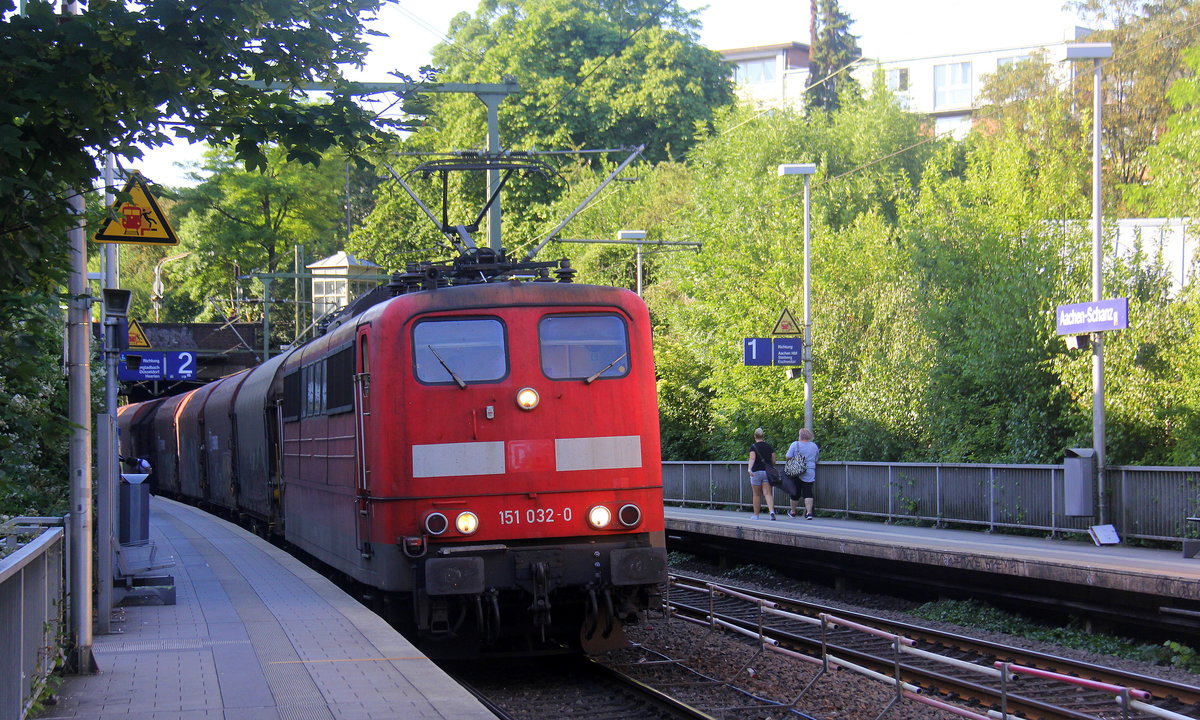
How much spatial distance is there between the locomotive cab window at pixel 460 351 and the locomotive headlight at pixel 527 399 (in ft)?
0.82

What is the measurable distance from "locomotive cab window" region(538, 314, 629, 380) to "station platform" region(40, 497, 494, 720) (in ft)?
8.88

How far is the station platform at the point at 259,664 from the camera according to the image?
786 cm

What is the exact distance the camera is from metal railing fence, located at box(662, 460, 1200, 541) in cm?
1712

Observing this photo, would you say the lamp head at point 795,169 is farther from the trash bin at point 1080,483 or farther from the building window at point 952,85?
the building window at point 952,85

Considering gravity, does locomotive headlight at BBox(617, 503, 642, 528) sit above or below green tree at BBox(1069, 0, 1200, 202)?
below

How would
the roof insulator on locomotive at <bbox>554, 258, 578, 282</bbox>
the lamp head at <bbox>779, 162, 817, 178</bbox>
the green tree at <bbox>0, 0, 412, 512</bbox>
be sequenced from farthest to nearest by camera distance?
the lamp head at <bbox>779, 162, 817, 178</bbox> < the roof insulator on locomotive at <bbox>554, 258, 578, 282</bbox> < the green tree at <bbox>0, 0, 412, 512</bbox>

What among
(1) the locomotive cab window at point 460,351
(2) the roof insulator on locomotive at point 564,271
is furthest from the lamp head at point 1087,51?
(1) the locomotive cab window at point 460,351

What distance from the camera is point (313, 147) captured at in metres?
7.88

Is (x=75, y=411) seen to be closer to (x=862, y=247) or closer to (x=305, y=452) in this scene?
(x=305, y=452)

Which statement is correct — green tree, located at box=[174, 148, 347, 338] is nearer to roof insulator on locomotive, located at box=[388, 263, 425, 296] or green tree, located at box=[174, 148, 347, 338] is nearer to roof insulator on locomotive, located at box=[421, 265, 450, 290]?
roof insulator on locomotive, located at box=[388, 263, 425, 296]

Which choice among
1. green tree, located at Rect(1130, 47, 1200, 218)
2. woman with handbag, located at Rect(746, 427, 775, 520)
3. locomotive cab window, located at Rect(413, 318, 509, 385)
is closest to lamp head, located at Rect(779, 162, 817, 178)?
woman with handbag, located at Rect(746, 427, 775, 520)

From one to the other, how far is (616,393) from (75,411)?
4549 mm

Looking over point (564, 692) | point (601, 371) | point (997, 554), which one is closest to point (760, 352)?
point (997, 554)

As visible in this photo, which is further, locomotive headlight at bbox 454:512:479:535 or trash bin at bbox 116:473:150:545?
trash bin at bbox 116:473:150:545
